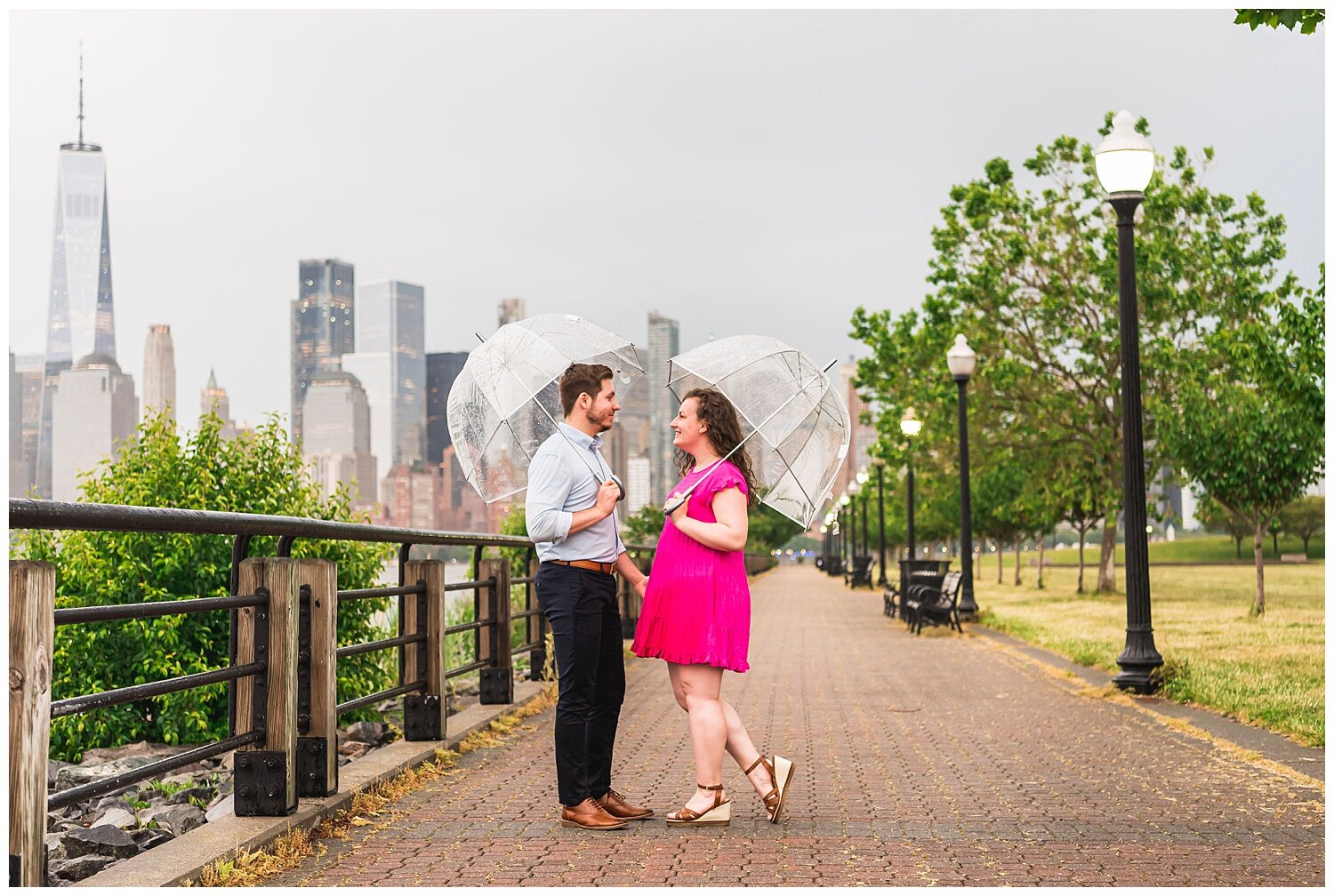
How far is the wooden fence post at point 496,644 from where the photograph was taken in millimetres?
10117

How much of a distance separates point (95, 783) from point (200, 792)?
4.63 m

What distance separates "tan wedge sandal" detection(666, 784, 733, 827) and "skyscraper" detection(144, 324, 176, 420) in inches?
272

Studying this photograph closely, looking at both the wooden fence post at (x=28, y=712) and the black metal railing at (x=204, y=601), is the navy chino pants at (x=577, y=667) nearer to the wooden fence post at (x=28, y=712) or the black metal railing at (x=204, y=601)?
the black metal railing at (x=204, y=601)

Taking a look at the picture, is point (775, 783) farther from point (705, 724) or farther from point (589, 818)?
point (589, 818)

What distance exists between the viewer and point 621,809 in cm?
603

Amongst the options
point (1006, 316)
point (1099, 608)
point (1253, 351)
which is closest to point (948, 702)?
point (1253, 351)

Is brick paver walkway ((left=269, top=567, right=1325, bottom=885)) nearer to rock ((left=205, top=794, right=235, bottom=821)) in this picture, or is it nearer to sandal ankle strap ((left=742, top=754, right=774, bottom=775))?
sandal ankle strap ((left=742, top=754, right=774, bottom=775))

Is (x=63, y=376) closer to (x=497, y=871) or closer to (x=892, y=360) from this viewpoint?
(x=892, y=360)

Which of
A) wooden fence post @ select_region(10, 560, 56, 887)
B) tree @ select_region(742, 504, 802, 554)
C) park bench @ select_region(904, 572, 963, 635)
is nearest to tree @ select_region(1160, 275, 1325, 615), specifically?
park bench @ select_region(904, 572, 963, 635)

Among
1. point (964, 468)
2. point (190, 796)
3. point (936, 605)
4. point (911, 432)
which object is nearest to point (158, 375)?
point (911, 432)

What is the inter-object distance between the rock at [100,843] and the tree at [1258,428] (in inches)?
785

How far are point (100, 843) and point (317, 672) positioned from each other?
1.26 metres

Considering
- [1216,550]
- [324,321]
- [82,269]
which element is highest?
[82,269]

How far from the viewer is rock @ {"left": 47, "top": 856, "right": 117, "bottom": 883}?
5.58 m
